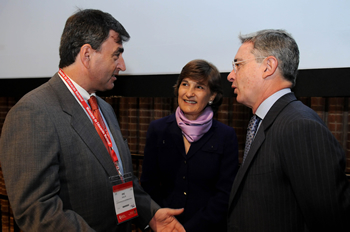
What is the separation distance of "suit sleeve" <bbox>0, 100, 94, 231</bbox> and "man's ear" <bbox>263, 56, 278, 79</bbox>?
1.10m

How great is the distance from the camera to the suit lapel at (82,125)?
119 cm

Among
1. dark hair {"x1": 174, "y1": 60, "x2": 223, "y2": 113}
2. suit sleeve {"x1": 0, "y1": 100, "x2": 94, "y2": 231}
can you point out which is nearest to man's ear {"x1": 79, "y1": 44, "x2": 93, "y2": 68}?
suit sleeve {"x1": 0, "y1": 100, "x2": 94, "y2": 231}

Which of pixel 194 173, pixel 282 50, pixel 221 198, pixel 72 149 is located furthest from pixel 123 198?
pixel 282 50

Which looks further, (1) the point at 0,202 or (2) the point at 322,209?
(1) the point at 0,202

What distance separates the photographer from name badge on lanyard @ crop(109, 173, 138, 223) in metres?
1.28

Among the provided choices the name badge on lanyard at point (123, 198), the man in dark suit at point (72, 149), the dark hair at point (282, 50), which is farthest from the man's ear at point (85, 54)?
the dark hair at point (282, 50)

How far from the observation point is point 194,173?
1783mm

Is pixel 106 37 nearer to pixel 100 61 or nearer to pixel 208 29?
pixel 100 61

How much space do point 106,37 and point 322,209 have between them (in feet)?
4.39

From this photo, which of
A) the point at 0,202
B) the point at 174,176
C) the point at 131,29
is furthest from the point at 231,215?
the point at 0,202

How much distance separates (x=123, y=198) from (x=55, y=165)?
42cm

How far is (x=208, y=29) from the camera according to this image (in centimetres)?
194

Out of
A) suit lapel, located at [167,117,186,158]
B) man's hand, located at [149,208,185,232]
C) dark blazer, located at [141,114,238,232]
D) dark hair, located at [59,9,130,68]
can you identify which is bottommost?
man's hand, located at [149,208,185,232]

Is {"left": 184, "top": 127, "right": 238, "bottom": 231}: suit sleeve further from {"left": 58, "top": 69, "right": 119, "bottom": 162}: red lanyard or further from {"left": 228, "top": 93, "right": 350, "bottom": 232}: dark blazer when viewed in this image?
{"left": 58, "top": 69, "right": 119, "bottom": 162}: red lanyard
